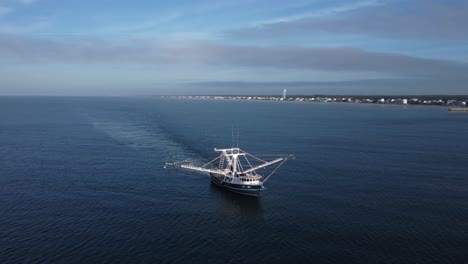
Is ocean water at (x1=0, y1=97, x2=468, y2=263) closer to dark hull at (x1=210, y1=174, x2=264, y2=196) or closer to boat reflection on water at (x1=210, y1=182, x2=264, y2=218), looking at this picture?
boat reflection on water at (x1=210, y1=182, x2=264, y2=218)

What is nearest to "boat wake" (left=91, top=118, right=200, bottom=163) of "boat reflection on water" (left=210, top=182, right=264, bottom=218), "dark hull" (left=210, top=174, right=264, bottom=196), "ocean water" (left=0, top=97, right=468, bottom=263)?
"ocean water" (left=0, top=97, right=468, bottom=263)

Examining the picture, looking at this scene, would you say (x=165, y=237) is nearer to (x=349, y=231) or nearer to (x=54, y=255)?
(x=54, y=255)

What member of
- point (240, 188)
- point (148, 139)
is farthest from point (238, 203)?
point (148, 139)

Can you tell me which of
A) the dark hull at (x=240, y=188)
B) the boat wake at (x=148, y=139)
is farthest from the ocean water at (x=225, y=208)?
the dark hull at (x=240, y=188)

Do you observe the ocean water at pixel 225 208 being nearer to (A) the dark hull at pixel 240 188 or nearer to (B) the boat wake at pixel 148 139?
(B) the boat wake at pixel 148 139

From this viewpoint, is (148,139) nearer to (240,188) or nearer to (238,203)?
(240,188)
